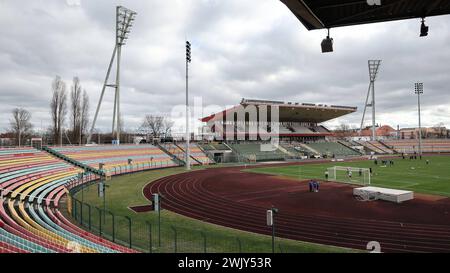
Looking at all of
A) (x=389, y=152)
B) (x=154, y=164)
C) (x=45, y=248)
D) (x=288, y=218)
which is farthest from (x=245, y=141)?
(x=45, y=248)

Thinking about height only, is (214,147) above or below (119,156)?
above

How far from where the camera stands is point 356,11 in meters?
7.67

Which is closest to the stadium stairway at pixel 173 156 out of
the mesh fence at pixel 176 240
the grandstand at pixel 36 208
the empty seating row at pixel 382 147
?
the grandstand at pixel 36 208

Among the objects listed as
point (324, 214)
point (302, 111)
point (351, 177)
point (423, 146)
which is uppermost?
point (302, 111)

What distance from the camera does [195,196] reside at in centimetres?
2531

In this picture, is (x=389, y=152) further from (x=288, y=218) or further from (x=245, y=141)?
(x=288, y=218)

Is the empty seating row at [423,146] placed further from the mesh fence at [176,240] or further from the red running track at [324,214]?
the mesh fence at [176,240]

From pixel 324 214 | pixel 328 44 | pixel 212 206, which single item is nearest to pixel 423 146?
pixel 324 214

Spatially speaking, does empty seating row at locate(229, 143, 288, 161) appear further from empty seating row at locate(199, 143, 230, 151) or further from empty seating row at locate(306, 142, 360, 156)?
empty seating row at locate(306, 142, 360, 156)

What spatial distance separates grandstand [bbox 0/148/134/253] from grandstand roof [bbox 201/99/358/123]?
39957 mm

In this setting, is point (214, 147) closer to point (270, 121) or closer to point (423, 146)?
point (270, 121)

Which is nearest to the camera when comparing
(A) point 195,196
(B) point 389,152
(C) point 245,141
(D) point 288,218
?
(D) point 288,218

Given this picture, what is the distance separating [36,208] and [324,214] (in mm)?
16338
